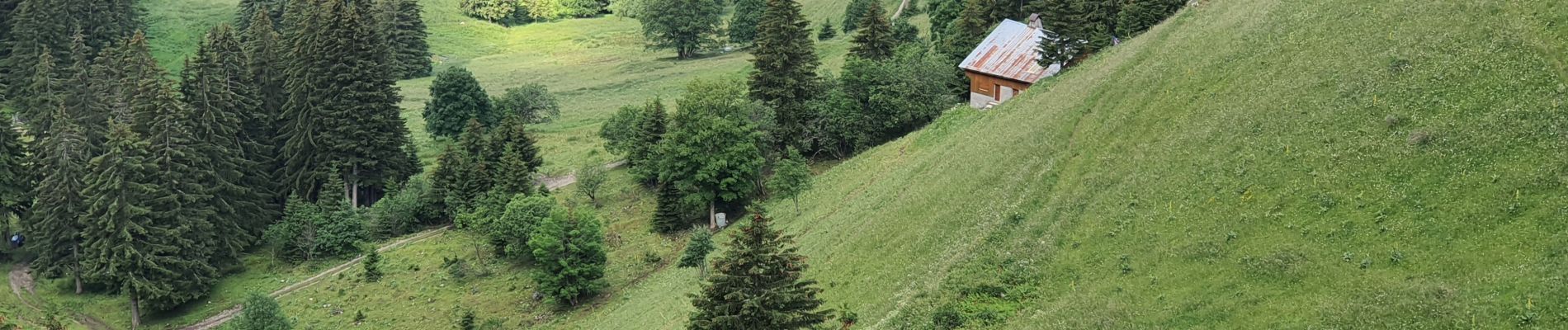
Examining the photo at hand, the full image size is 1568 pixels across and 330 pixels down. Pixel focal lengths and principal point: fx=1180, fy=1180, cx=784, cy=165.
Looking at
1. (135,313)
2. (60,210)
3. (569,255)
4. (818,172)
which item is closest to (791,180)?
(569,255)

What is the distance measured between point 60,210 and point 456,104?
3267cm

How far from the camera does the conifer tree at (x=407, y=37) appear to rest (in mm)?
127750

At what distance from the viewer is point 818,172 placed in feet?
243

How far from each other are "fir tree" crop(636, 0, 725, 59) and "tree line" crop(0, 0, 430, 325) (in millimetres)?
33616

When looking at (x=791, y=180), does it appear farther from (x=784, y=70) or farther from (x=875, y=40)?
(x=875, y=40)

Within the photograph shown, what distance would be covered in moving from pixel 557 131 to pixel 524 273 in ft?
116

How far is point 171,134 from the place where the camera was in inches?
2916

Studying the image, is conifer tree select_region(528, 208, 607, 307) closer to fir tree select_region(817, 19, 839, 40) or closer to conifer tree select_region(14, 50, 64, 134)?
conifer tree select_region(14, 50, 64, 134)

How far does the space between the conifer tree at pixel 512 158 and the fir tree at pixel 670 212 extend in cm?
967

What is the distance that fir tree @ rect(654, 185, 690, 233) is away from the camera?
66.9 meters

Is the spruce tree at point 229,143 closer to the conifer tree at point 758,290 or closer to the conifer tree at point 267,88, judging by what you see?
the conifer tree at point 267,88

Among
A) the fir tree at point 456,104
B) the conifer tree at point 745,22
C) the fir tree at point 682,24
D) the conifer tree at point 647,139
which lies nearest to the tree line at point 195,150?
the fir tree at point 456,104

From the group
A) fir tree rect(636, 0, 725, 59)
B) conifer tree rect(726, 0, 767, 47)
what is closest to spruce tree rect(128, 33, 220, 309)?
fir tree rect(636, 0, 725, 59)

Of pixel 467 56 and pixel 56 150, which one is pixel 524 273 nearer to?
pixel 56 150
